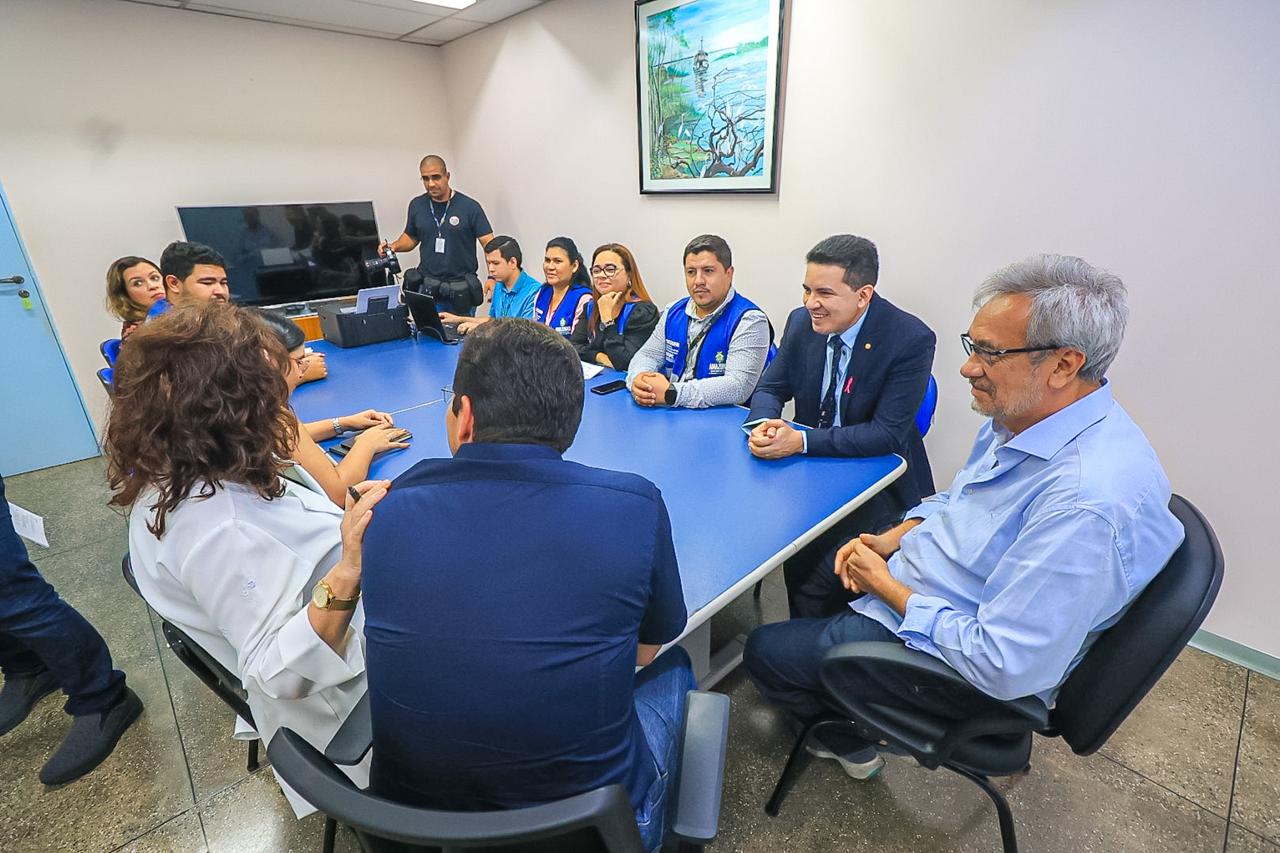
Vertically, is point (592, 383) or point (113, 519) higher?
point (592, 383)

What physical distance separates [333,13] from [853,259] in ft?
13.6

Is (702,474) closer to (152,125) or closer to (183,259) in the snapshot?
(183,259)

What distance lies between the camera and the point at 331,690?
3.53ft

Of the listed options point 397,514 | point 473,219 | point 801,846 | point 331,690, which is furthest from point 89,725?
point 473,219

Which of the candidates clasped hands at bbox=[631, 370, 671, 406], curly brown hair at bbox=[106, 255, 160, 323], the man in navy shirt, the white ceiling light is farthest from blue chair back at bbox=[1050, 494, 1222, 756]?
the white ceiling light

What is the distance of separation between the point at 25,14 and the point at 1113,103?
5430 mm

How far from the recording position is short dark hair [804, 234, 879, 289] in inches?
70.7

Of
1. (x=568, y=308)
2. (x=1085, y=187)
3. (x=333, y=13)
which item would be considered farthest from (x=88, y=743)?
(x=333, y=13)

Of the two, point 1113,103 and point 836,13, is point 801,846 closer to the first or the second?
point 1113,103

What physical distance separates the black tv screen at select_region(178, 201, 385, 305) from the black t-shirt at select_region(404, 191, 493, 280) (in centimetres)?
48

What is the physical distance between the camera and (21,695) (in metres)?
1.80

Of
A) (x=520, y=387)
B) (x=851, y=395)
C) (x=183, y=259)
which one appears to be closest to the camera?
(x=520, y=387)

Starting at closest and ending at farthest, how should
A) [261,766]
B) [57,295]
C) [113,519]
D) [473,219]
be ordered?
[261,766] < [113,519] < [57,295] < [473,219]

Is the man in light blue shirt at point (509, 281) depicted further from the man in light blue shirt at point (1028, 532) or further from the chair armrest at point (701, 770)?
the chair armrest at point (701, 770)
